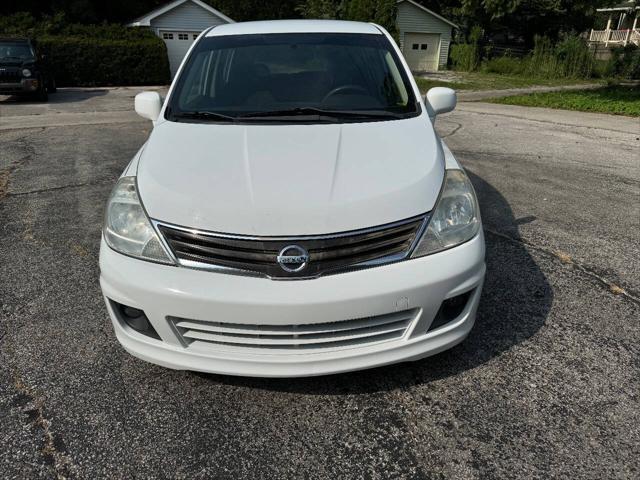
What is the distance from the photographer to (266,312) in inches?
77.7

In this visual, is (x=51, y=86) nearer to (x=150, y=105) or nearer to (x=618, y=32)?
(x=150, y=105)

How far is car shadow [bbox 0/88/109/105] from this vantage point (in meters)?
14.1

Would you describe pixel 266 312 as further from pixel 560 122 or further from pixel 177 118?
pixel 560 122

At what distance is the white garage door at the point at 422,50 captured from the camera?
31125 millimetres

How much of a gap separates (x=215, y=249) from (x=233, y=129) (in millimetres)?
951

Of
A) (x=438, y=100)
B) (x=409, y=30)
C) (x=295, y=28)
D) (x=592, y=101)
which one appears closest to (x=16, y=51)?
(x=295, y=28)

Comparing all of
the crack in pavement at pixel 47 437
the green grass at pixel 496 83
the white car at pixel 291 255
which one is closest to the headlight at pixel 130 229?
the white car at pixel 291 255

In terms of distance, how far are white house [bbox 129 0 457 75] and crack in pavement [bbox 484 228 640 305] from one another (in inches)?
934

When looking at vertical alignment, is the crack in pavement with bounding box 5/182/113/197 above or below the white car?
below

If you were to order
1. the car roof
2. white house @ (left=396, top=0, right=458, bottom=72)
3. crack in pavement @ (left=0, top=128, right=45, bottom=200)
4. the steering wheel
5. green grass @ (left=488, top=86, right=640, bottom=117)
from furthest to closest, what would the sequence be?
1. white house @ (left=396, top=0, right=458, bottom=72)
2. green grass @ (left=488, top=86, right=640, bottom=117)
3. crack in pavement @ (left=0, top=128, right=45, bottom=200)
4. the car roof
5. the steering wheel

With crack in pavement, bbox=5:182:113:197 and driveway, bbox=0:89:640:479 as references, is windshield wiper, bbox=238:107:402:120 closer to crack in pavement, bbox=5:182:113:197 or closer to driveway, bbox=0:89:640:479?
driveway, bbox=0:89:640:479

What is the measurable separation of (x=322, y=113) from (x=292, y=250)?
1.24 metres

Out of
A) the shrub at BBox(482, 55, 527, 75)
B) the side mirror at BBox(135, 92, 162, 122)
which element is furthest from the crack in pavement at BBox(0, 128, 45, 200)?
the shrub at BBox(482, 55, 527, 75)

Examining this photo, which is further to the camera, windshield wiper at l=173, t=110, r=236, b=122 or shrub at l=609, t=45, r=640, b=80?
shrub at l=609, t=45, r=640, b=80
